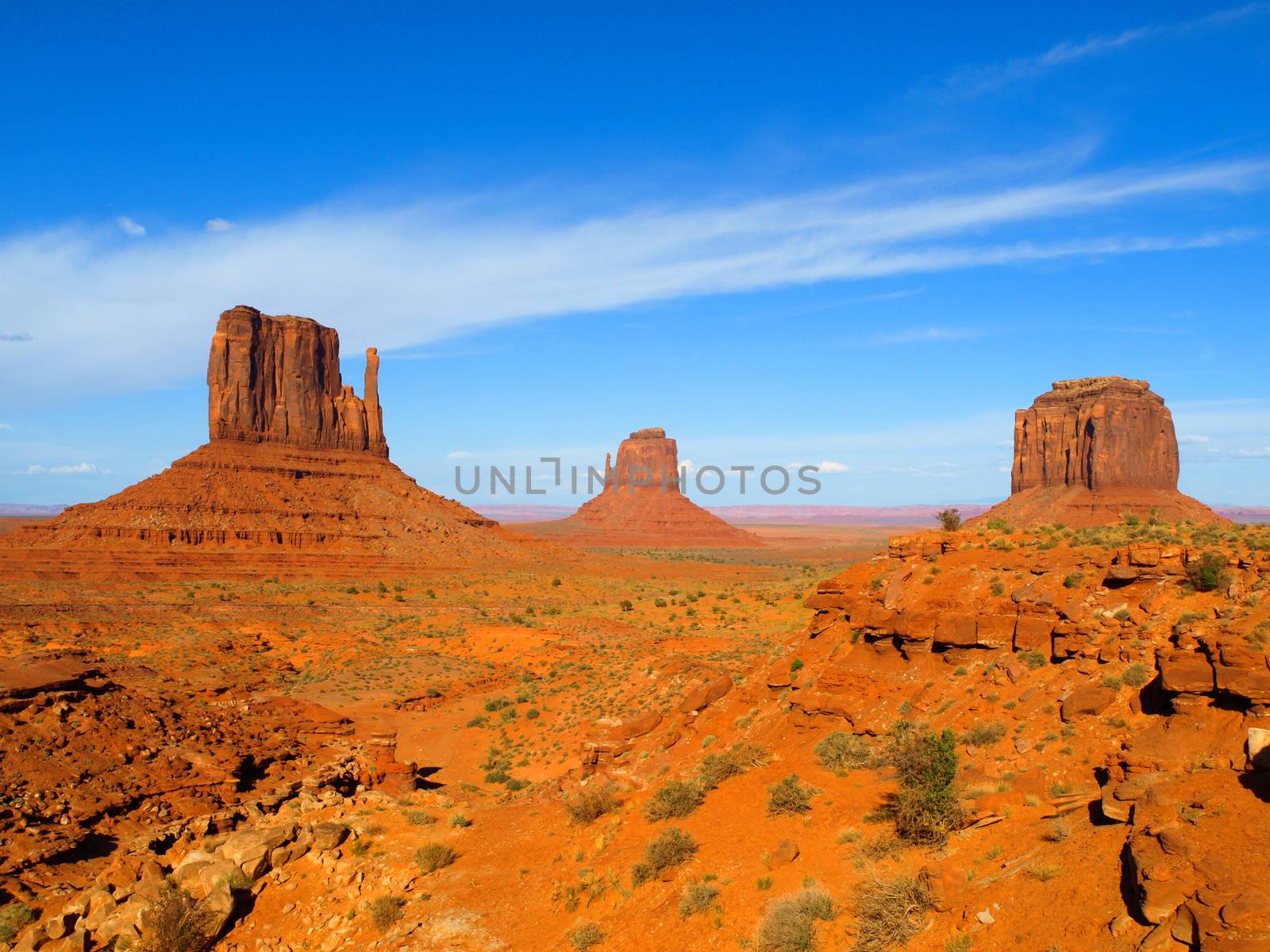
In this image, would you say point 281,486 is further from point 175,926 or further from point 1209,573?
point 1209,573

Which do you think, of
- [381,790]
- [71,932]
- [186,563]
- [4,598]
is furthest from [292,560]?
[71,932]

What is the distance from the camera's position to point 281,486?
7700 cm

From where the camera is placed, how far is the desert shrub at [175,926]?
10562 millimetres

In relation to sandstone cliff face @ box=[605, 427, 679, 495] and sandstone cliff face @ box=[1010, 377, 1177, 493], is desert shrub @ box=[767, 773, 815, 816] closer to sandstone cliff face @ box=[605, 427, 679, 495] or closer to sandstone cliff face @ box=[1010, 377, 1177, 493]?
sandstone cliff face @ box=[1010, 377, 1177, 493]

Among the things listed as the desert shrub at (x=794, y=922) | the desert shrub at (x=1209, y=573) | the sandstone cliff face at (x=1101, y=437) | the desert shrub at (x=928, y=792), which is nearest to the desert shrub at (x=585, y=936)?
the desert shrub at (x=794, y=922)

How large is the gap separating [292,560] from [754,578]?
134 ft

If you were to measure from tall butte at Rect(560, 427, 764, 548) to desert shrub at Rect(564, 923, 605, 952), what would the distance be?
127 meters

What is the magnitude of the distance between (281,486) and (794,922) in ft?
253

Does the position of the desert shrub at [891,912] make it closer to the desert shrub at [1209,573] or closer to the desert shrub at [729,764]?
the desert shrub at [729,764]

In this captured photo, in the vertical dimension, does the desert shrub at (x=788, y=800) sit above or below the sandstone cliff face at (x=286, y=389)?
below

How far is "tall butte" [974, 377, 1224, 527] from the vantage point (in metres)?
97.4

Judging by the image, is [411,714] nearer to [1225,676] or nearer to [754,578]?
[1225,676]

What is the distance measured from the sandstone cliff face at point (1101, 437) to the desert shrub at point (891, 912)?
107 meters

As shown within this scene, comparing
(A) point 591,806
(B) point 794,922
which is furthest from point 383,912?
(B) point 794,922
